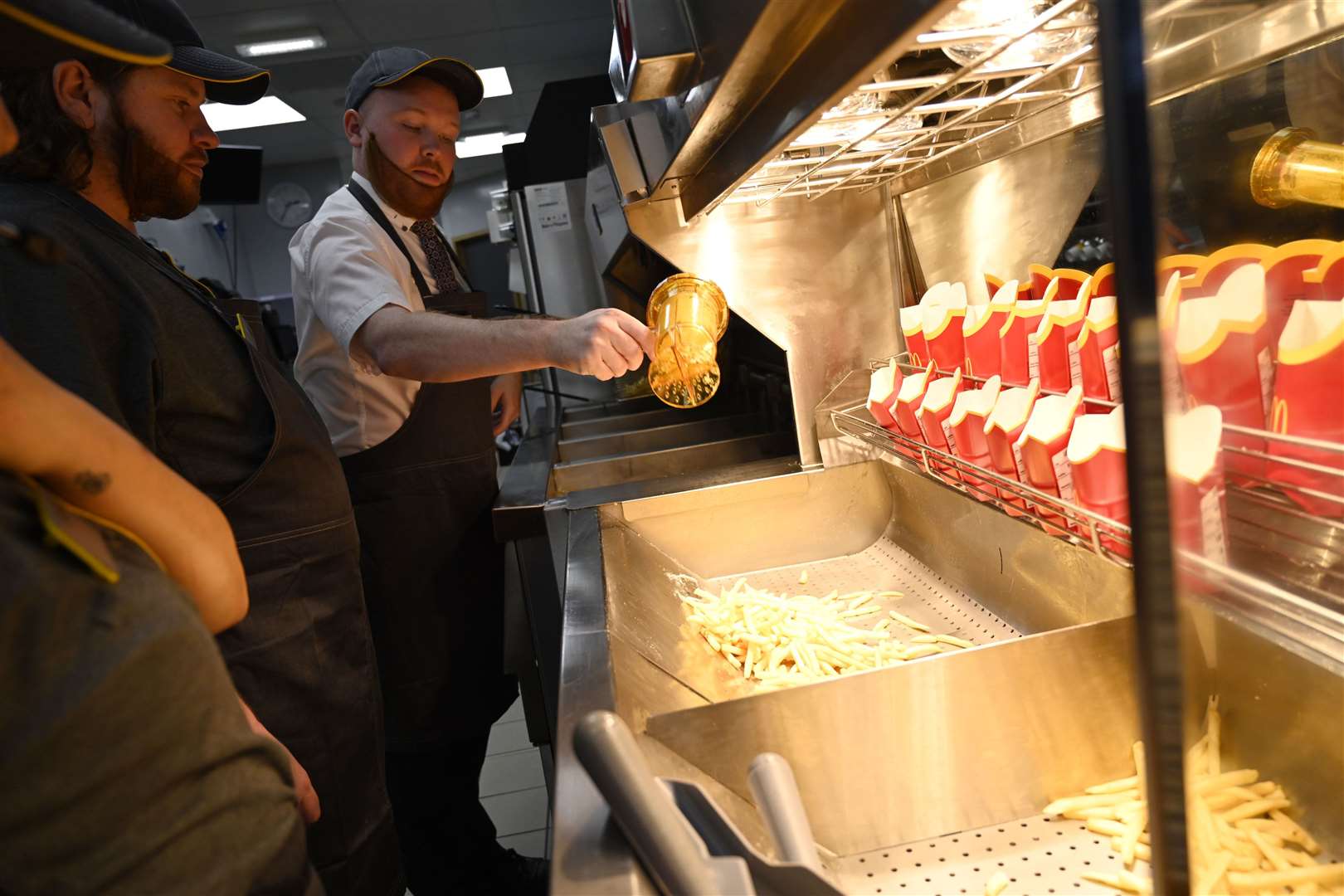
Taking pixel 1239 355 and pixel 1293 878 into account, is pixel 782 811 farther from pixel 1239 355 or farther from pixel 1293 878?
pixel 1239 355

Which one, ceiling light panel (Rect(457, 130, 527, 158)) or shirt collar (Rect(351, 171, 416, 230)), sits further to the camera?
ceiling light panel (Rect(457, 130, 527, 158))

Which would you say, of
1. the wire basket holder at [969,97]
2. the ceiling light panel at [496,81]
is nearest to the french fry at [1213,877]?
the wire basket holder at [969,97]

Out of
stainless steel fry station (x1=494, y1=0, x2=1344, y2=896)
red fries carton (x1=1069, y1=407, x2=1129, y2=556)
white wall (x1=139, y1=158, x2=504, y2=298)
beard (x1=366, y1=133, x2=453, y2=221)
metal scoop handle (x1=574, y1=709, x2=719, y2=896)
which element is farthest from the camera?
white wall (x1=139, y1=158, x2=504, y2=298)

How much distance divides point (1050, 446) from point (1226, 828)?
511 mm

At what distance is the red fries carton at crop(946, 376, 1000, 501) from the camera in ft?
4.53

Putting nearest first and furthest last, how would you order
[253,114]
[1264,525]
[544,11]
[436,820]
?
[1264,525] < [436,820] < [544,11] < [253,114]

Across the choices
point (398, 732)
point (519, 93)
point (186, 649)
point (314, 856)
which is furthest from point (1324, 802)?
point (519, 93)

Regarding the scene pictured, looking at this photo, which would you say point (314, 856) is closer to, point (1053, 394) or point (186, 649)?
point (186, 649)

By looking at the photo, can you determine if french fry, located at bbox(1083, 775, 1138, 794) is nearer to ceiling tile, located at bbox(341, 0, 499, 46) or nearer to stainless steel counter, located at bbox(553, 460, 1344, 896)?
stainless steel counter, located at bbox(553, 460, 1344, 896)

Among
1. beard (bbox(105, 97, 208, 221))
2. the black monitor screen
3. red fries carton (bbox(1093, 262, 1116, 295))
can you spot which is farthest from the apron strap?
the black monitor screen

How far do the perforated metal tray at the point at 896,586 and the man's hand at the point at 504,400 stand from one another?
4.28ft

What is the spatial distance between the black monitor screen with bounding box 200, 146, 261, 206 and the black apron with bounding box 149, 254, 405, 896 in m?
2.51

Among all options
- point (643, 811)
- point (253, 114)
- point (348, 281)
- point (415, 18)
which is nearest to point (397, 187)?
point (348, 281)

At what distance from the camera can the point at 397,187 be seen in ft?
7.02
